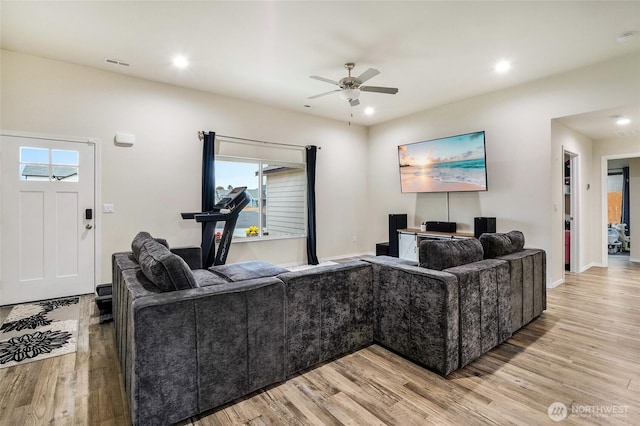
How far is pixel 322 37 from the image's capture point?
10.7ft

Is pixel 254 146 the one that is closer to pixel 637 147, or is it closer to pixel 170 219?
pixel 170 219

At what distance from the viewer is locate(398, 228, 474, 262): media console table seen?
5229 millimetres

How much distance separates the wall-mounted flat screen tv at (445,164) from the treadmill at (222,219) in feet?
10.8

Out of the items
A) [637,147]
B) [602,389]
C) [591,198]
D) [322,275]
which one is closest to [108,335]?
[322,275]

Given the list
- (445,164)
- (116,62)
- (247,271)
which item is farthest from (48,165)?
(445,164)

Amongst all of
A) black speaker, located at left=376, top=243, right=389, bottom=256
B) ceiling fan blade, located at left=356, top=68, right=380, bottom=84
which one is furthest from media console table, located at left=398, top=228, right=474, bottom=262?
ceiling fan blade, located at left=356, top=68, right=380, bottom=84

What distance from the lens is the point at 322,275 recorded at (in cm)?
225

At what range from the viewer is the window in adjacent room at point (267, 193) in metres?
5.27

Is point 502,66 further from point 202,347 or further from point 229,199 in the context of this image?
Result: point 202,347

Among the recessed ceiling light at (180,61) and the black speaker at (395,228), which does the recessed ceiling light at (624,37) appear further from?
the recessed ceiling light at (180,61)

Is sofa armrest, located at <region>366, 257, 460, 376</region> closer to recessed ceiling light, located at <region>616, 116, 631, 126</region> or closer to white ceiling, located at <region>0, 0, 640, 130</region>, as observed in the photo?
white ceiling, located at <region>0, 0, 640, 130</region>

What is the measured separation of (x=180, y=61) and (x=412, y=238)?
4590 mm

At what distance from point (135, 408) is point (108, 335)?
164cm

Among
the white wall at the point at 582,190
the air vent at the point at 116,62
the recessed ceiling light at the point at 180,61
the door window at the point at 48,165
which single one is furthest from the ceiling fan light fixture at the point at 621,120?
the door window at the point at 48,165
